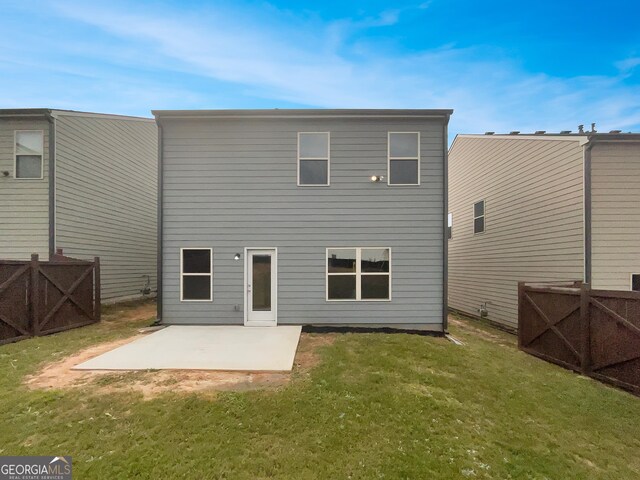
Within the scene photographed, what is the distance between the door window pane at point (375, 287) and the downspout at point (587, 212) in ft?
14.9

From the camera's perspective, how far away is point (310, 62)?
14.7 meters

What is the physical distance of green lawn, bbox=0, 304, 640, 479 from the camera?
8.66 ft

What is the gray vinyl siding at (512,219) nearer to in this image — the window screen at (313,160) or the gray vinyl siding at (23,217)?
the window screen at (313,160)

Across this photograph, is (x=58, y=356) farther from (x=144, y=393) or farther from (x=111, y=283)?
(x=111, y=283)

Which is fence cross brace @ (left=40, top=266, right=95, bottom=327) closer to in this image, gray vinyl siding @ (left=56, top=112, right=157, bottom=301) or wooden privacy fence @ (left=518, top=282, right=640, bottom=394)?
gray vinyl siding @ (left=56, top=112, right=157, bottom=301)

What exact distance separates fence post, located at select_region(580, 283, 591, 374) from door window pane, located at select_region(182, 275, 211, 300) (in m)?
7.96

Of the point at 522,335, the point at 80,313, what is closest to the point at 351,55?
the point at 522,335

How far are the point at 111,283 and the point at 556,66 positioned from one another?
23771 mm

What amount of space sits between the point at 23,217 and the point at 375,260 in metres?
10.2

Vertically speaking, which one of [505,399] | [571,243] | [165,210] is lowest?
[505,399]

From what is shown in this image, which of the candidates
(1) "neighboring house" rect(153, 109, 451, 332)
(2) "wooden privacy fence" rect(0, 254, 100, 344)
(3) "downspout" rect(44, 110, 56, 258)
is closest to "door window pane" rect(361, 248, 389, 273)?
(1) "neighboring house" rect(153, 109, 451, 332)

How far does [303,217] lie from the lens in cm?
750

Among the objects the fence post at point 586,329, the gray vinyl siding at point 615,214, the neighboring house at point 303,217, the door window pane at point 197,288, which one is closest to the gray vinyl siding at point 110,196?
the neighboring house at point 303,217

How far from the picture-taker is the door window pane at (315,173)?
7551mm
